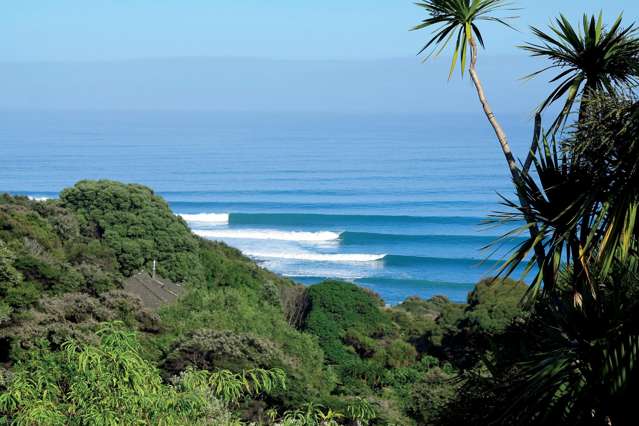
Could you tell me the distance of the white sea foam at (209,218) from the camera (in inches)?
2205

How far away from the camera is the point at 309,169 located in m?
78.9

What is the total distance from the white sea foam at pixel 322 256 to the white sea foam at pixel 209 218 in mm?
8958

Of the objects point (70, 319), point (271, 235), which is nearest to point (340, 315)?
point (70, 319)

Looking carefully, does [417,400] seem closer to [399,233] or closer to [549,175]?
[549,175]

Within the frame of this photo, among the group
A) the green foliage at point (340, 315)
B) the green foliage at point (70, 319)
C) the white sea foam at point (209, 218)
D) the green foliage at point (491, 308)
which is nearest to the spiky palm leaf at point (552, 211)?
the green foliage at point (70, 319)

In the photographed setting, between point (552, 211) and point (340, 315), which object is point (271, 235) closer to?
point (340, 315)

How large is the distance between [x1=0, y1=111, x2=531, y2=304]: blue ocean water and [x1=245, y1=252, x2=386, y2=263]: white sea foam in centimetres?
8

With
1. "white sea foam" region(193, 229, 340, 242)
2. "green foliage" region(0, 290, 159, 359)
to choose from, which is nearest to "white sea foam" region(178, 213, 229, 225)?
"white sea foam" region(193, 229, 340, 242)

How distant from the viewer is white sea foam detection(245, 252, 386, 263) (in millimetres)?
46844

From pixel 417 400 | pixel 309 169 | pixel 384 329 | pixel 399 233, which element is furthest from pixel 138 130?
pixel 417 400

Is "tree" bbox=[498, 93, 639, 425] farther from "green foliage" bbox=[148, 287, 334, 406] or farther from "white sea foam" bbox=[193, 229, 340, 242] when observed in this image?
"white sea foam" bbox=[193, 229, 340, 242]

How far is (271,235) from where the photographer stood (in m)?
52.0

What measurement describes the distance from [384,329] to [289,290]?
5.06 metres

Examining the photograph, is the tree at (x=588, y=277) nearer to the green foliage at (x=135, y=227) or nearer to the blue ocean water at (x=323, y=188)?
the blue ocean water at (x=323, y=188)
